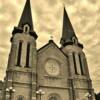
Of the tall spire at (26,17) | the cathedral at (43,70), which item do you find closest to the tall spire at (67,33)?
the cathedral at (43,70)

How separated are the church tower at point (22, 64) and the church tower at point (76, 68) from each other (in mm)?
6684

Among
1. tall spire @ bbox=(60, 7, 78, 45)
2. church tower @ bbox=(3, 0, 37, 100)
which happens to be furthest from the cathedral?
tall spire @ bbox=(60, 7, 78, 45)

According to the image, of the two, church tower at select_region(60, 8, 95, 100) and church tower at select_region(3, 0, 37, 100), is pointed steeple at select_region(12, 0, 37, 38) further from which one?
church tower at select_region(60, 8, 95, 100)

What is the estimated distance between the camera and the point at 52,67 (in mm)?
29297

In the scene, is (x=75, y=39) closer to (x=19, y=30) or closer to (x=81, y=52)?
(x=81, y=52)

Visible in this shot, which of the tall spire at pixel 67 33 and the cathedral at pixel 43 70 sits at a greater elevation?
the tall spire at pixel 67 33

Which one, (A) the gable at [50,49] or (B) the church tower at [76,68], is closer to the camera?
(B) the church tower at [76,68]

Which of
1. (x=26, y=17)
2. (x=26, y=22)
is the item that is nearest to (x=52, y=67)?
(x=26, y=22)

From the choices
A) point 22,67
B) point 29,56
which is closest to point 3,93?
point 22,67

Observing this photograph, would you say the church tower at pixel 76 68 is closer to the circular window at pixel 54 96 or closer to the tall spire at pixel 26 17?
the circular window at pixel 54 96

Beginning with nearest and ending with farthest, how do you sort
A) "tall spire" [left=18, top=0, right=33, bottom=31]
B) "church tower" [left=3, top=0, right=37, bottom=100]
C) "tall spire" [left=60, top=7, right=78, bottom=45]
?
"church tower" [left=3, top=0, right=37, bottom=100] < "tall spire" [left=18, top=0, right=33, bottom=31] < "tall spire" [left=60, top=7, right=78, bottom=45]

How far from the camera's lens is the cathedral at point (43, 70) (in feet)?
82.1

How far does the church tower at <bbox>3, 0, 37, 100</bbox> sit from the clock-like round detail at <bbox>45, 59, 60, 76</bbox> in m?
2.50

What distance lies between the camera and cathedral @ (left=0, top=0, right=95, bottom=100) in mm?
25016
